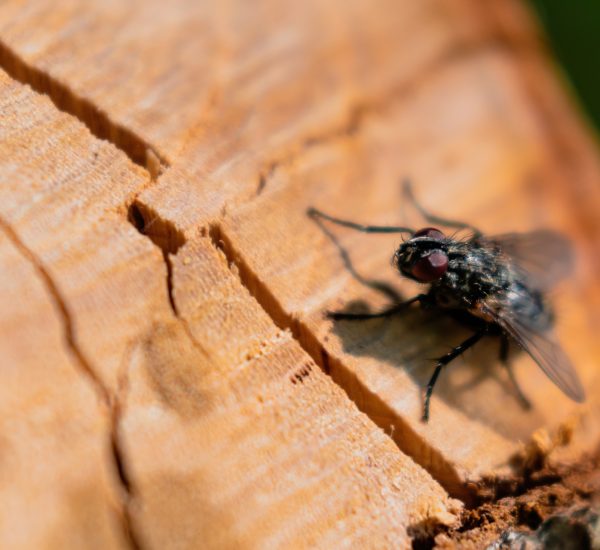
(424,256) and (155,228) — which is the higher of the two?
(155,228)

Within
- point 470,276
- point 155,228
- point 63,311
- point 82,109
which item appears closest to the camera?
point 63,311

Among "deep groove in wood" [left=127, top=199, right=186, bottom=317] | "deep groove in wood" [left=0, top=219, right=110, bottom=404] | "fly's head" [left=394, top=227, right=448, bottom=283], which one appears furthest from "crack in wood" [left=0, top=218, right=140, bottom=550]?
"fly's head" [left=394, top=227, right=448, bottom=283]

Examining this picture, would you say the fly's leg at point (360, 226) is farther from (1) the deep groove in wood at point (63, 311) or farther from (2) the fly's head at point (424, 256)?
(1) the deep groove in wood at point (63, 311)

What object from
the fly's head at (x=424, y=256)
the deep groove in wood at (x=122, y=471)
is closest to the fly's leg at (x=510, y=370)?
the fly's head at (x=424, y=256)

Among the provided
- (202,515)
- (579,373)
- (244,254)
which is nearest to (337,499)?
(202,515)

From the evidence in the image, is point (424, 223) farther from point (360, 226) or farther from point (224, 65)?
point (224, 65)

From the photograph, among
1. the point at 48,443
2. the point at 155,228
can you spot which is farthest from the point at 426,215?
the point at 48,443
